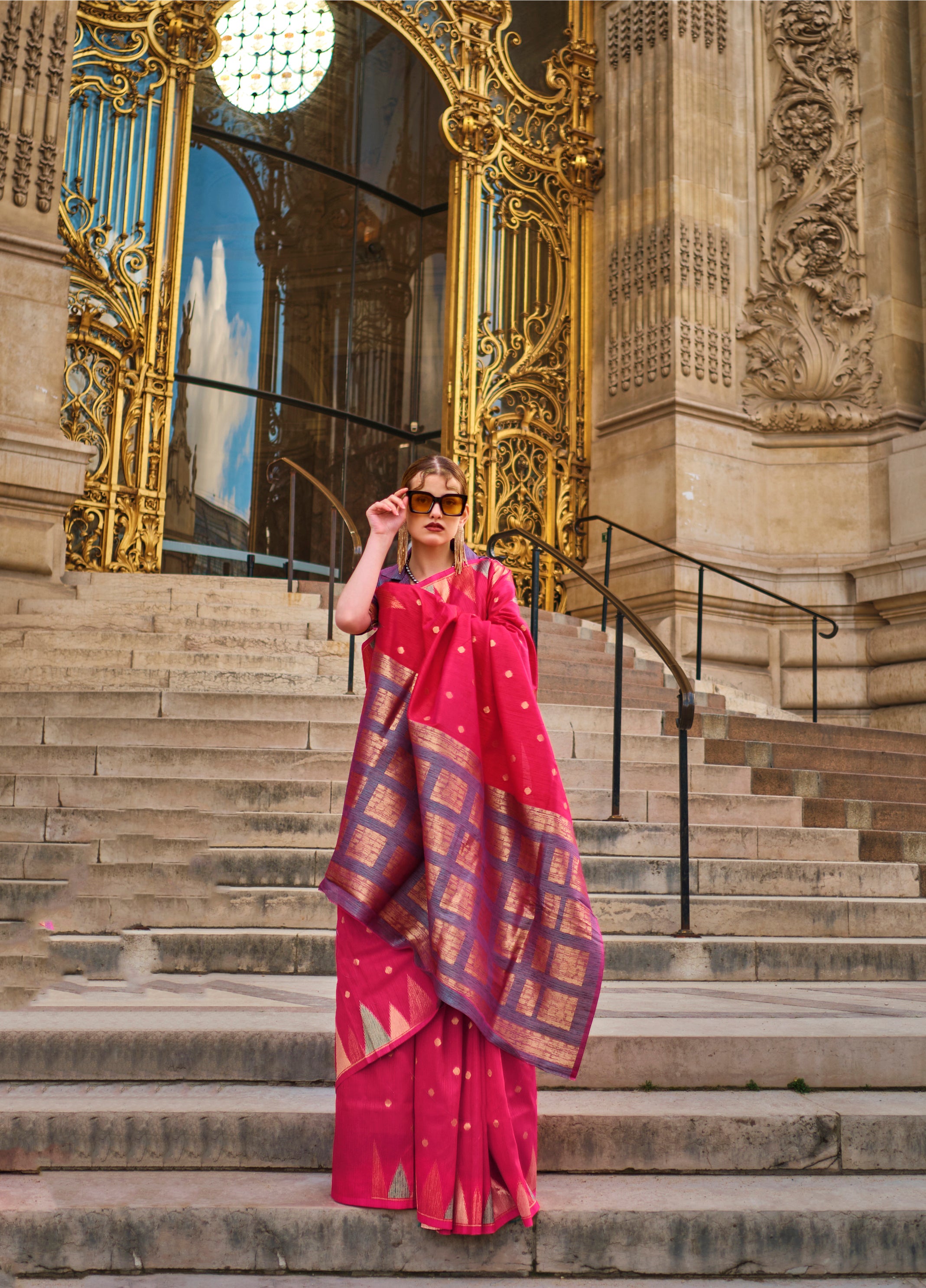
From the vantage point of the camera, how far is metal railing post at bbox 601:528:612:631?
33.4ft

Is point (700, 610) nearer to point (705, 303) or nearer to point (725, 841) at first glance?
point (705, 303)

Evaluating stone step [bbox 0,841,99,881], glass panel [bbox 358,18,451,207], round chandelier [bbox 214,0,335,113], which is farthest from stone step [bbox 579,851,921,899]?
round chandelier [bbox 214,0,335,113]

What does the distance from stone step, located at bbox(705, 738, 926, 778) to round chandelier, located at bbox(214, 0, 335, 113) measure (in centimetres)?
897

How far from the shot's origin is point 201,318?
1226 cm

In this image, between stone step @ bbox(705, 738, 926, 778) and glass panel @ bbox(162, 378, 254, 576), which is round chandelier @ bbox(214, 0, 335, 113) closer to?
glass panel @ bbox(162, 378, 254, 576)

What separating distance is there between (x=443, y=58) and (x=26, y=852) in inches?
407

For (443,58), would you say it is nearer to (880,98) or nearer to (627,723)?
(880,98)

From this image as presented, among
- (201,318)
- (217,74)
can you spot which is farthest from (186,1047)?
(217,74)

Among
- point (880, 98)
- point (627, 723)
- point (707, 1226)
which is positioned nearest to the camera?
point (707, 1226)

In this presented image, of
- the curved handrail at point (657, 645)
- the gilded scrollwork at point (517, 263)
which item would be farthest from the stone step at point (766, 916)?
the gilded scrollwork at point (517, 263)

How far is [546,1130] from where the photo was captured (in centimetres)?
297

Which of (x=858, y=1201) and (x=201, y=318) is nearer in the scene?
(x=858, y=1201)

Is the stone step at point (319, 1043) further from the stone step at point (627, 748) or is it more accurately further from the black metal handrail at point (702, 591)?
the black metal handrail at point (702, 591)

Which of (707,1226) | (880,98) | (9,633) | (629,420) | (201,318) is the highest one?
(880,98)
